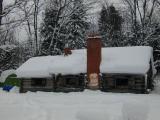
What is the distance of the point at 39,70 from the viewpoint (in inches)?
1156

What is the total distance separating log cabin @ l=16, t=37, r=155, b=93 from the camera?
2624 centimetres

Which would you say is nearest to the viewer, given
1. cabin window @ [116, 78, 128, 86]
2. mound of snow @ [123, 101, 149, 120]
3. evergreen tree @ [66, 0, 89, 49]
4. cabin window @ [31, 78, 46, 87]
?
mound of snow @ [123, 101, 149, 120]

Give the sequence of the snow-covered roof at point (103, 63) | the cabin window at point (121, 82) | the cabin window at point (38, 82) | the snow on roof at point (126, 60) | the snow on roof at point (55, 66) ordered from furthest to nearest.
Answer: the cabin window at point (38, 82), the snow on roof at point (55, 66), the cabin window at point (121, 82), the snow-covered roof at point (103, 63), the snow on roof at point (126, 60)

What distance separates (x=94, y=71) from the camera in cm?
2758

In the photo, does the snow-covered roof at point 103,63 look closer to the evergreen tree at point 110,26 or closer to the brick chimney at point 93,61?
the brick chimney at point 93,61

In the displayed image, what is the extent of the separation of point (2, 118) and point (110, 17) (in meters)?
41.9

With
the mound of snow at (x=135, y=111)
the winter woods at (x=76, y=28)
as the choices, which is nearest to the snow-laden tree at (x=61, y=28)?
the winter woods at (x=76, y=28)

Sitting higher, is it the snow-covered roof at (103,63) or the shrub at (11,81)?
Result: the snow-covered roof at (103,63)

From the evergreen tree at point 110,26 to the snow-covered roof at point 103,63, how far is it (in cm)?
1872

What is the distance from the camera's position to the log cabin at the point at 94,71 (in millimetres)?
26239

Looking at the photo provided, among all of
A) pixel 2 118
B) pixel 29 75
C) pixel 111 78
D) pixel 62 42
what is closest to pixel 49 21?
pixel 62 42

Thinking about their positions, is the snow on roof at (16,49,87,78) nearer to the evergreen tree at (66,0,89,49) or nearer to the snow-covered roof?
the snow-covered roof

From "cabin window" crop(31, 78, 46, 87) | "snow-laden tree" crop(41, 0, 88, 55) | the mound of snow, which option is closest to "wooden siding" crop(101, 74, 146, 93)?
"cabin window" crop(31, 78, 46, 87)

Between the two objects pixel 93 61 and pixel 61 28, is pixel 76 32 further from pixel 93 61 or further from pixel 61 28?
pixel 93 61
